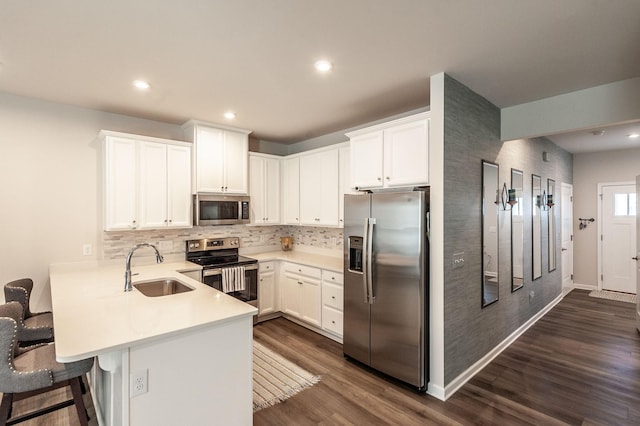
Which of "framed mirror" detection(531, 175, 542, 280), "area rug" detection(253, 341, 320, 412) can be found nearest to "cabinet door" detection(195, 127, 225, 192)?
"area rug" detection(253, 341, 320, 412)

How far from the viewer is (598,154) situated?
6.01m

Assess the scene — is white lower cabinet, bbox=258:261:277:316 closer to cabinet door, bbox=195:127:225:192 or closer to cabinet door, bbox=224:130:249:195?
cabinet door, bbox=224:130:249:195

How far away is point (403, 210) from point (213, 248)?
2700mm

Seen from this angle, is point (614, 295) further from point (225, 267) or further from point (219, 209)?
point (219, 209)

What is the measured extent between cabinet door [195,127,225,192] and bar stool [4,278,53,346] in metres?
1.84

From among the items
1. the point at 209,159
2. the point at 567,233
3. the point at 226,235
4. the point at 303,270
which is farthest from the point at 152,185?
the point at 567,233

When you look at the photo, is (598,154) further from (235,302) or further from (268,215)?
(235,302)

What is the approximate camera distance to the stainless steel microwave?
153 inches

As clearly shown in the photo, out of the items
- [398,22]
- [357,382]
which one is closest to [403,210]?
[398,22]

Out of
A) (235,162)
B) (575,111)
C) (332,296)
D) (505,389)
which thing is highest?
(575,111)

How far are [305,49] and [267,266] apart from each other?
2.95 m

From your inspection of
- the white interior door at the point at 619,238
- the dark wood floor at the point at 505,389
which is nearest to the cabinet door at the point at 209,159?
the dark wood floor at the point at 505,389

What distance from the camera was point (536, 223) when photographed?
4.48 metres

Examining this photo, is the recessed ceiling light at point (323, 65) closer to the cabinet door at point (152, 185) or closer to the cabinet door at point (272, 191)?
the cabinet door at point (152, 185)
